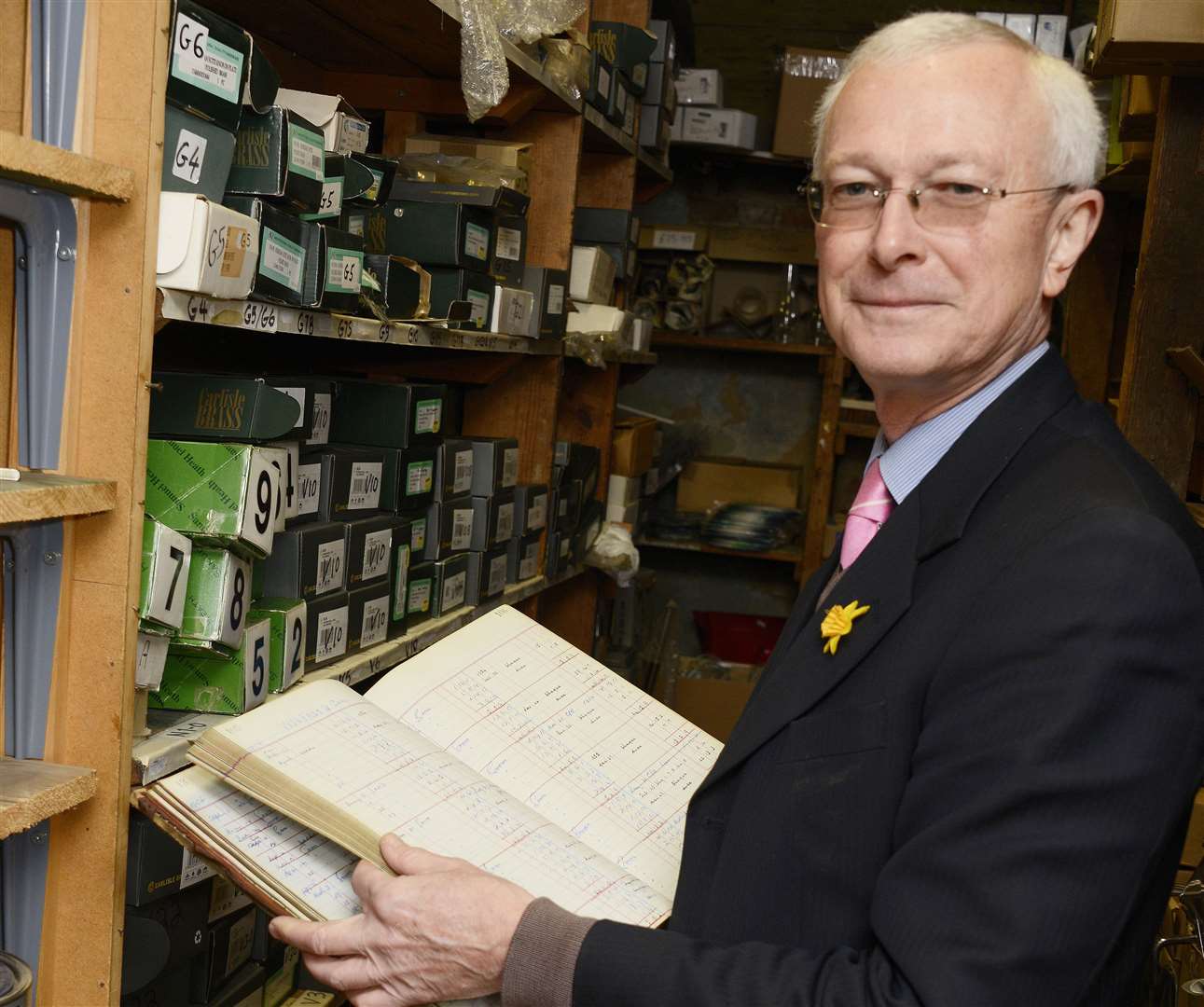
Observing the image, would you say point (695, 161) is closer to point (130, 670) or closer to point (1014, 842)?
point (130, 670)

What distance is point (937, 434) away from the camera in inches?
45.5

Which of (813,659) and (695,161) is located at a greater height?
(695,161)

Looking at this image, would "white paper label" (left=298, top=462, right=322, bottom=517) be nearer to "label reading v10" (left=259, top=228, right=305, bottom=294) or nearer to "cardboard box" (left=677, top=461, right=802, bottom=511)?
"label reading v10" (left=259, top=228, right=305, bottom=294)

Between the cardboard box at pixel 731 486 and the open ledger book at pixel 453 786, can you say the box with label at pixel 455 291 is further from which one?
the cardboard box at pixel 731 486

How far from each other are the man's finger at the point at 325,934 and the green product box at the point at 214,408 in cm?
78

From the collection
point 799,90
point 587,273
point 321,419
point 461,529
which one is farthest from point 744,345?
point 321,419

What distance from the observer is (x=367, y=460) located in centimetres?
213

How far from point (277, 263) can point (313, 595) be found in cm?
56

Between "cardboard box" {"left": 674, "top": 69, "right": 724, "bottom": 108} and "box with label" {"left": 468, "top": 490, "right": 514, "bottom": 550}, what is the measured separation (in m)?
2.39

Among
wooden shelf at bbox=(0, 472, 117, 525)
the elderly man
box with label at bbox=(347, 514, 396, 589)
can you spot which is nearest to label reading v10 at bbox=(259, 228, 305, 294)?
wooden shelf at bbox=(0, 472, 117, 525)

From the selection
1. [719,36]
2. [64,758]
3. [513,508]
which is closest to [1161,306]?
[513,508]

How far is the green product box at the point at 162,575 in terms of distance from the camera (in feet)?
4.70

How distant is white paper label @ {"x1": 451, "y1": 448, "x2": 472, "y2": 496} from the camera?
2.53 meters

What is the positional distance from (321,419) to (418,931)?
1117mm
